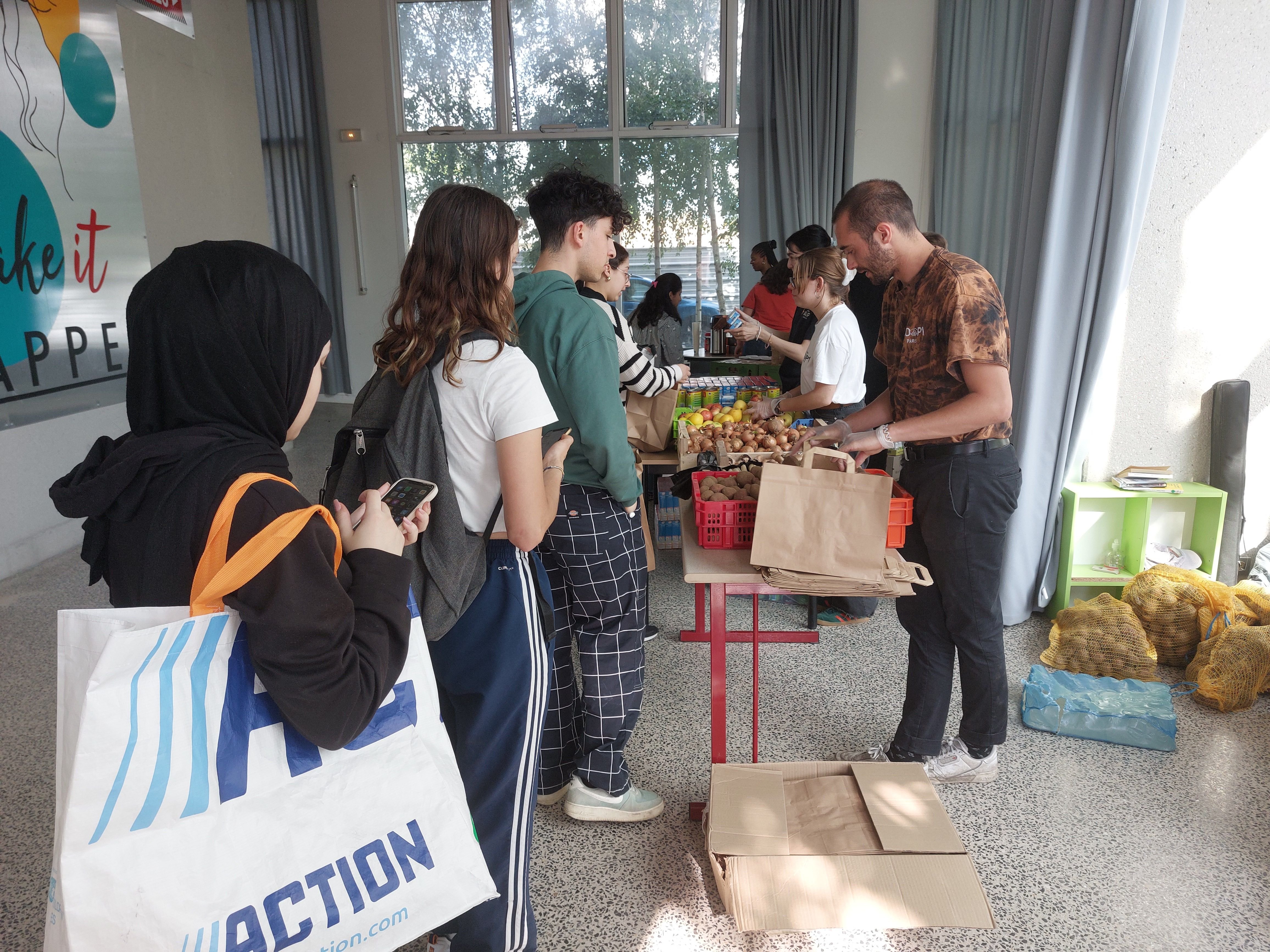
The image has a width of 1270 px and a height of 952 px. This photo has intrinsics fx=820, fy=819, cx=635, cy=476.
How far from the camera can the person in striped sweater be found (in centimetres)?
281

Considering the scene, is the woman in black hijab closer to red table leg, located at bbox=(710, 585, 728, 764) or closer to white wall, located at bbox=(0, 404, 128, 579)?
red table leg, located at bbox=(710, 585, 728, 764)

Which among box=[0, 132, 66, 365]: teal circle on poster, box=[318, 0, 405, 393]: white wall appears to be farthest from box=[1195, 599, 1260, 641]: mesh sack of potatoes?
box=[318, 0, 405, 393]: white wall

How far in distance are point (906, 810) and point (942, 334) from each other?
1089 millimetres

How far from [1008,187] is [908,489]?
16.5 ft

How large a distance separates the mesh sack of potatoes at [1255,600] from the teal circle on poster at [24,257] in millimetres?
5287

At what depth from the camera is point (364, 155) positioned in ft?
25.9

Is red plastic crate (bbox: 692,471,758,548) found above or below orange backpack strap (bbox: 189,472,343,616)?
below

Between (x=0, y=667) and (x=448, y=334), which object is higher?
(x=448, y=334)

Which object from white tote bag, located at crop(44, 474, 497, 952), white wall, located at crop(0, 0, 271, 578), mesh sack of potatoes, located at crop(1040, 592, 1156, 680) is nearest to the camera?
white tote bag, located at crop(44, 474, 497, 952)

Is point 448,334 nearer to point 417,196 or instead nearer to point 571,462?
point 571,462

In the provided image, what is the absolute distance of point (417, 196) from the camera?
8.05 meters

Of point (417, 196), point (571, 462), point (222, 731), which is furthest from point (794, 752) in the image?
point (417, 196)

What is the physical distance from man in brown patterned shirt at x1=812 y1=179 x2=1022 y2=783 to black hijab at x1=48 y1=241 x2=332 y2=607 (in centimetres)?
149

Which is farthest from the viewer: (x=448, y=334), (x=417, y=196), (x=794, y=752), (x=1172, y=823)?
(x=417, y=196)
